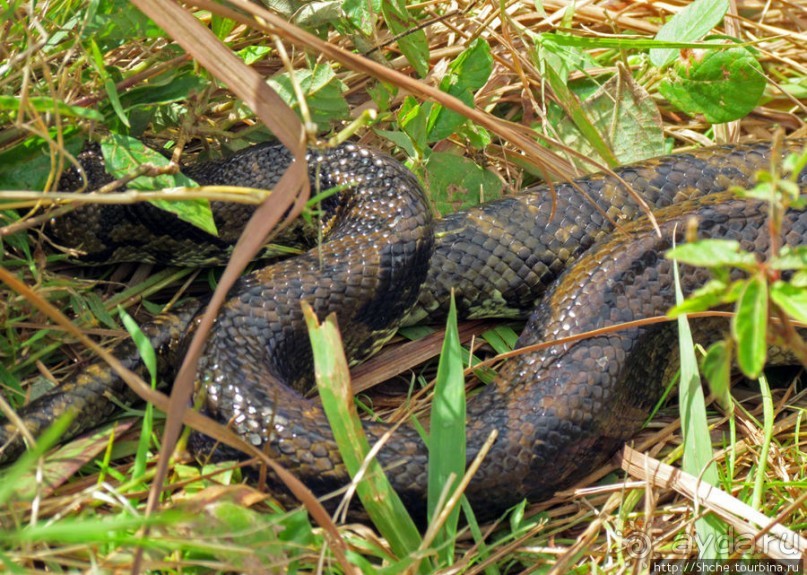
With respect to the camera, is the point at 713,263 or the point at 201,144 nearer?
the point at 713,263

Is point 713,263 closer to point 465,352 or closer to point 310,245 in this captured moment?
point 465,352

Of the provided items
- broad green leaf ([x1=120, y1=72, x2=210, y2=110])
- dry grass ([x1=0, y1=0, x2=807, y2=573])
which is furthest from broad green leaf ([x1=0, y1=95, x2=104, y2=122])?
broad green leaf ([x1=120, y1=72, x2=210, y2=110])

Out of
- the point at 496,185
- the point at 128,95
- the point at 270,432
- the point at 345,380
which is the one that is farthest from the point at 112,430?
the point at 496,185

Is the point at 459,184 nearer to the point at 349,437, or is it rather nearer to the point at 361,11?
the point at 361,11

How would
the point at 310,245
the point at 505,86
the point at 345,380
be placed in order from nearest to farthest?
the point at 345,380 < the point at 310,245 < the point at 505,86

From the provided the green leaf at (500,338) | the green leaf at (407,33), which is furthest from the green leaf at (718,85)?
the green leaf at (500,338)

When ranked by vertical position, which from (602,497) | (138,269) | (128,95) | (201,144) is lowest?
(602,497)

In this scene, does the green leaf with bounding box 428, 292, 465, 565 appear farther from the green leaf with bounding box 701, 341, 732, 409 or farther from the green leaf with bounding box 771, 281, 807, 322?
the green leaf with bounding box 771, 281, 807, 322

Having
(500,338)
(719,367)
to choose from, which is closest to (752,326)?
(719,367)
